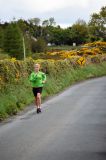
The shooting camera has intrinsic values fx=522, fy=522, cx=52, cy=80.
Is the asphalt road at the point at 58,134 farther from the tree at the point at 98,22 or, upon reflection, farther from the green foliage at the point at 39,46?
the green foliage at the point at 39,46

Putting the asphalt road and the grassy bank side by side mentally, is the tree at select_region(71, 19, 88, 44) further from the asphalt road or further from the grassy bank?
the asphalt road

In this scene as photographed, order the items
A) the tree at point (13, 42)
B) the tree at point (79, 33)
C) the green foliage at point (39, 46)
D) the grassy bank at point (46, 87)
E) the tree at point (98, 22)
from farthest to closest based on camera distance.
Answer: the tree at point (79, 33) < the green foliage at point (39, 46) < the tree at point (13, 42) < the tree at point (98, 22) < the grassy bank at point (46, 87)

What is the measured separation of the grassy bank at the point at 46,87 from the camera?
1873 centimetres

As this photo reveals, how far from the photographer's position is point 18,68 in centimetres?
2395

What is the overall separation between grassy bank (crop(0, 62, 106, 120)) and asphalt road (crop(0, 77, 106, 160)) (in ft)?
2.60

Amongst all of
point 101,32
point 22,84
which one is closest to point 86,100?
point 22,84

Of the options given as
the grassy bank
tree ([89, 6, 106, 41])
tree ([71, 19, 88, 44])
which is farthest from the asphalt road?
tree ([71, 19, 88, 44])

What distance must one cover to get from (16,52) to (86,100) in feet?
192

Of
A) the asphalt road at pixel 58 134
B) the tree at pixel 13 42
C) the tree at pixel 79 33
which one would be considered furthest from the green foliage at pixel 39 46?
the asphalt road at pixel 58 134

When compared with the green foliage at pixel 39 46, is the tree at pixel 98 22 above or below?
above

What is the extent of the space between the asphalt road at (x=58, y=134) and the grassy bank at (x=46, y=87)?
0.79 metres

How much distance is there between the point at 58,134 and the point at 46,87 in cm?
1379

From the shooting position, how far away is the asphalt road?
10.4 meters

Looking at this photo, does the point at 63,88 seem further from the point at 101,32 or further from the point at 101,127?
the point at 101,32
